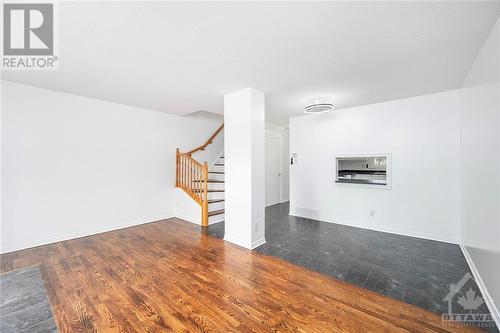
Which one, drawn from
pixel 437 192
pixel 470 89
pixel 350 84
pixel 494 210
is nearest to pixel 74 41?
pixel 350 84

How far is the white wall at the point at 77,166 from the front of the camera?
3.01 m

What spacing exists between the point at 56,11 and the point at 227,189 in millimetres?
2670

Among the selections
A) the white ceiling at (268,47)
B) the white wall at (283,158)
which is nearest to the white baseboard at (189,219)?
the white ceiling at (268,47)

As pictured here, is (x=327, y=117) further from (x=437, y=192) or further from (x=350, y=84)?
(x=437, y=192)

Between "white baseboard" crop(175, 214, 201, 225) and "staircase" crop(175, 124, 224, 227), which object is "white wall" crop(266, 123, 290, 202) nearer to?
"staircase" crop(175, 124, 224, 227)

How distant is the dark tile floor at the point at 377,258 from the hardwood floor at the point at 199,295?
0.21 m

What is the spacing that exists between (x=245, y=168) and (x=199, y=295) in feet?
5.78

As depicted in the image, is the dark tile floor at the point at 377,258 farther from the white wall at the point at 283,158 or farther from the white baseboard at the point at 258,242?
the white wall at the point at 283,158

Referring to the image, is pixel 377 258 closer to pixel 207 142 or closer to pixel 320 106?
pixel 320 106

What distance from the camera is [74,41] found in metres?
1.95

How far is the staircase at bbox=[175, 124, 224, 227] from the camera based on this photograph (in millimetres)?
4285

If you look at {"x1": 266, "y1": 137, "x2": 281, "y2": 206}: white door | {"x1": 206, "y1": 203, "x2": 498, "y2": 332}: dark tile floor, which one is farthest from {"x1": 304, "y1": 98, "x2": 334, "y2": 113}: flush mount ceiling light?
{"x1": 266, "y1": 137, "x2": 281, "y2": 206}: white door

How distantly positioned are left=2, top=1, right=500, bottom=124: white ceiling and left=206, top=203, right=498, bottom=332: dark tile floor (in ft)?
7.91

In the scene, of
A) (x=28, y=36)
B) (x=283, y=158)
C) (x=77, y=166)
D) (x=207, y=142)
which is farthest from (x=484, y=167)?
(x=77, y=166)
